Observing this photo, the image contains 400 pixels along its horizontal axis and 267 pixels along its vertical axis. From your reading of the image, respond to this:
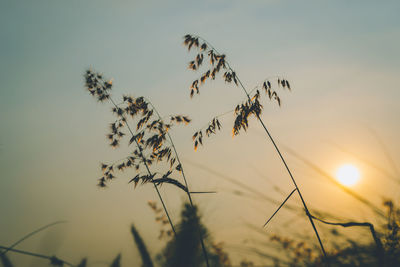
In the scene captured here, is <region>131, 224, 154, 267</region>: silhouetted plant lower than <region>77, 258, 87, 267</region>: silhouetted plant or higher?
higher

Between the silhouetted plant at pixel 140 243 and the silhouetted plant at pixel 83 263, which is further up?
the silhouetted plant at pixel 140 243

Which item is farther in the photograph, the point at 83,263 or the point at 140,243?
the point at 140,243

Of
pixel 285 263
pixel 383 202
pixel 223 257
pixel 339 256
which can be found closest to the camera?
pixel 383 202

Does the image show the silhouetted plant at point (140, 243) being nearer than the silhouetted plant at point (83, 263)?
No

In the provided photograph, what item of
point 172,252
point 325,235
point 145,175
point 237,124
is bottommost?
point 172,252

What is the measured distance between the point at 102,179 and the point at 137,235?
12.4m

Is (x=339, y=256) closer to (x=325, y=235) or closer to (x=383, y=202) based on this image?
(x=325, y=235)

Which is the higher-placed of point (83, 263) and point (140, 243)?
point (140, 243)

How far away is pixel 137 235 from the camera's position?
14.4 metres

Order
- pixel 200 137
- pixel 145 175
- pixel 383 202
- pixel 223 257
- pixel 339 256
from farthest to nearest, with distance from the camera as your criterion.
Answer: pixel 223 257
pixel 145 175
pixel 200 137
pixel 339 256
pixel 383 202

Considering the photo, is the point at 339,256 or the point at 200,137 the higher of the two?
the point at 200,137

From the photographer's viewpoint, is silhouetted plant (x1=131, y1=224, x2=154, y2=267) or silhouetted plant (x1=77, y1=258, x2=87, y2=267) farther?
silhouetted plant (x1=131, y1=224, x2=154, y2=267)

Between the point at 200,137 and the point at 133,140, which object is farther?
the point at 133,140

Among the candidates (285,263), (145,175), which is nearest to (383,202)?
(285,263)
